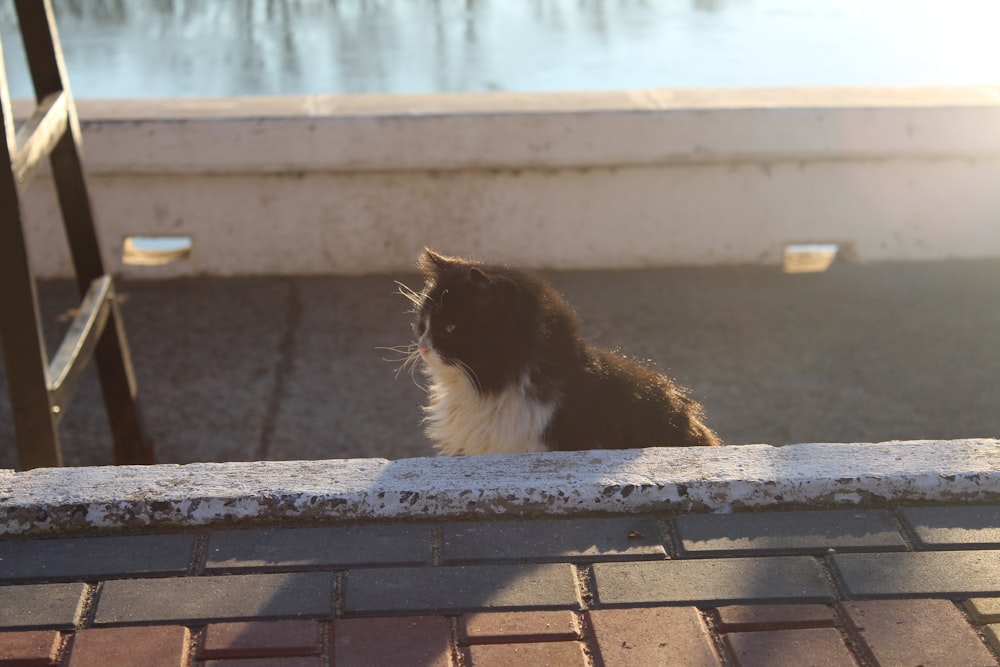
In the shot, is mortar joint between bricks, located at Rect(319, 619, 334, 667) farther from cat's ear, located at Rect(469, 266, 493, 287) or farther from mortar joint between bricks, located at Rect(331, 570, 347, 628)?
cat's ear, located at Rect(469, 266, 493, 287)

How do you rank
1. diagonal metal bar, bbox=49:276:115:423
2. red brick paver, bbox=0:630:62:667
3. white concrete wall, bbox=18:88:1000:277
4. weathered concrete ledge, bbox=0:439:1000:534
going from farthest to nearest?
white concrete wall, bbox=18:88:1000:277 → diagonal metal bar, bbox=49:276:115:423 → weathered concrete ledge, bbox=0:439:1000:534 → red brick paver, bbox=0:630:62:667

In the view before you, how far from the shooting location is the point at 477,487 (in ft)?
7.45

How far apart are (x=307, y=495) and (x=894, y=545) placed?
3.84 feet

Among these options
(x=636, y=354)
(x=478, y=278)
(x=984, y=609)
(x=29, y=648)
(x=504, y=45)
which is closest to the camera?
(x=29, y=648)

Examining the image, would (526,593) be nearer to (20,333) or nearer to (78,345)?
(20,333)

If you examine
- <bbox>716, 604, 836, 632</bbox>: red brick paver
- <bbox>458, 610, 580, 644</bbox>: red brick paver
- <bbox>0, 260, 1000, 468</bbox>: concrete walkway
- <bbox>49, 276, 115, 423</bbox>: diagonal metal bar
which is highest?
<bbox>458, 610, 580, 644</bbox>: red brick paver

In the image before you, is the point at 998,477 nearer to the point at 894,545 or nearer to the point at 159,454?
the point at 894,545

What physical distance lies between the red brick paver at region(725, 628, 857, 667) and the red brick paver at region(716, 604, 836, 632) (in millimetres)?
12

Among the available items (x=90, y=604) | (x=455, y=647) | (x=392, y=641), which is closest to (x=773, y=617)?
(x=455, y=647)

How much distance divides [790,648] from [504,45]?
636 cm

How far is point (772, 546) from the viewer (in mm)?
2178

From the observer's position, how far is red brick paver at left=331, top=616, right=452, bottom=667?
1874 millimetres

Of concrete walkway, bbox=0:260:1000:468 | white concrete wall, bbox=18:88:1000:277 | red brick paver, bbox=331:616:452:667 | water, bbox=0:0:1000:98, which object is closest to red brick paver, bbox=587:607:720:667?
red brick paver, bbox=331:616:452:667

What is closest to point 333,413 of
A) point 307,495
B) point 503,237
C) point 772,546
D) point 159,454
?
point 159,454
